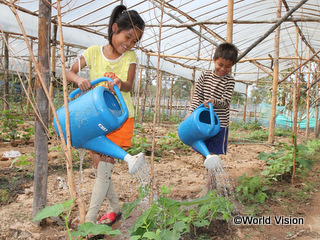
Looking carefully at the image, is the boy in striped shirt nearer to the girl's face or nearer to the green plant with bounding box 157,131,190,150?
the girl's face

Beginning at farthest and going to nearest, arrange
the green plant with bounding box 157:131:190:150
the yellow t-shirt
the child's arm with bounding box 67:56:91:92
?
the green plant with bounding box 157:131:190:150 → the yellow t-shirt → the child's arm with bounding box 67:56:91:92

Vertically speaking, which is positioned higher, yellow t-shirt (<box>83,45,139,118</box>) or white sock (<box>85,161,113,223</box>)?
yellow t-shirt (<box>83,45,139,118</box>)

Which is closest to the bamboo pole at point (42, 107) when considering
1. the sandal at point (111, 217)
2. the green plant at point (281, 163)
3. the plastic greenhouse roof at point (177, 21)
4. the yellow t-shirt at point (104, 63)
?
the yellow t-shirt at point (104, 63)

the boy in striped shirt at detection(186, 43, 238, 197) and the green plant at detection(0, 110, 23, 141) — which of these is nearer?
the boy in striped shirt at detection(186, 43, 238, 197)

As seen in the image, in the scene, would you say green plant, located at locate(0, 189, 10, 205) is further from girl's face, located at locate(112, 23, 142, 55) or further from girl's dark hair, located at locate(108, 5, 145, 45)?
girl's dark hair, located at locate(108, 5, 145, 45)

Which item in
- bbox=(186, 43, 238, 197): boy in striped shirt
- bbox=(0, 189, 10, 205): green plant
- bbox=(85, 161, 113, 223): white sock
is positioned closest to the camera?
bbox=(85, 161, 113, 223): white sock

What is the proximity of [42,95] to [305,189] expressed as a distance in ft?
7.38

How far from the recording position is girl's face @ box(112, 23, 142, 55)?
1.53 metres

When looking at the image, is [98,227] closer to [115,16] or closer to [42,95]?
[42,95]

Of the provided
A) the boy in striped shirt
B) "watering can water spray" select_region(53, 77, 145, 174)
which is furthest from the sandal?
the boy in striped shirt

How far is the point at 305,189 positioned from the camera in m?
2.23

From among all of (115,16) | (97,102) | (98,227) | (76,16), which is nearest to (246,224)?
(98,227)

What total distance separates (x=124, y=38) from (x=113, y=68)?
0.21 metres

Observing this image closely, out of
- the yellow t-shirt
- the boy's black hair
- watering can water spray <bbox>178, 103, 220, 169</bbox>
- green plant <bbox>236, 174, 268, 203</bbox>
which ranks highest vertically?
the boy's black hair
